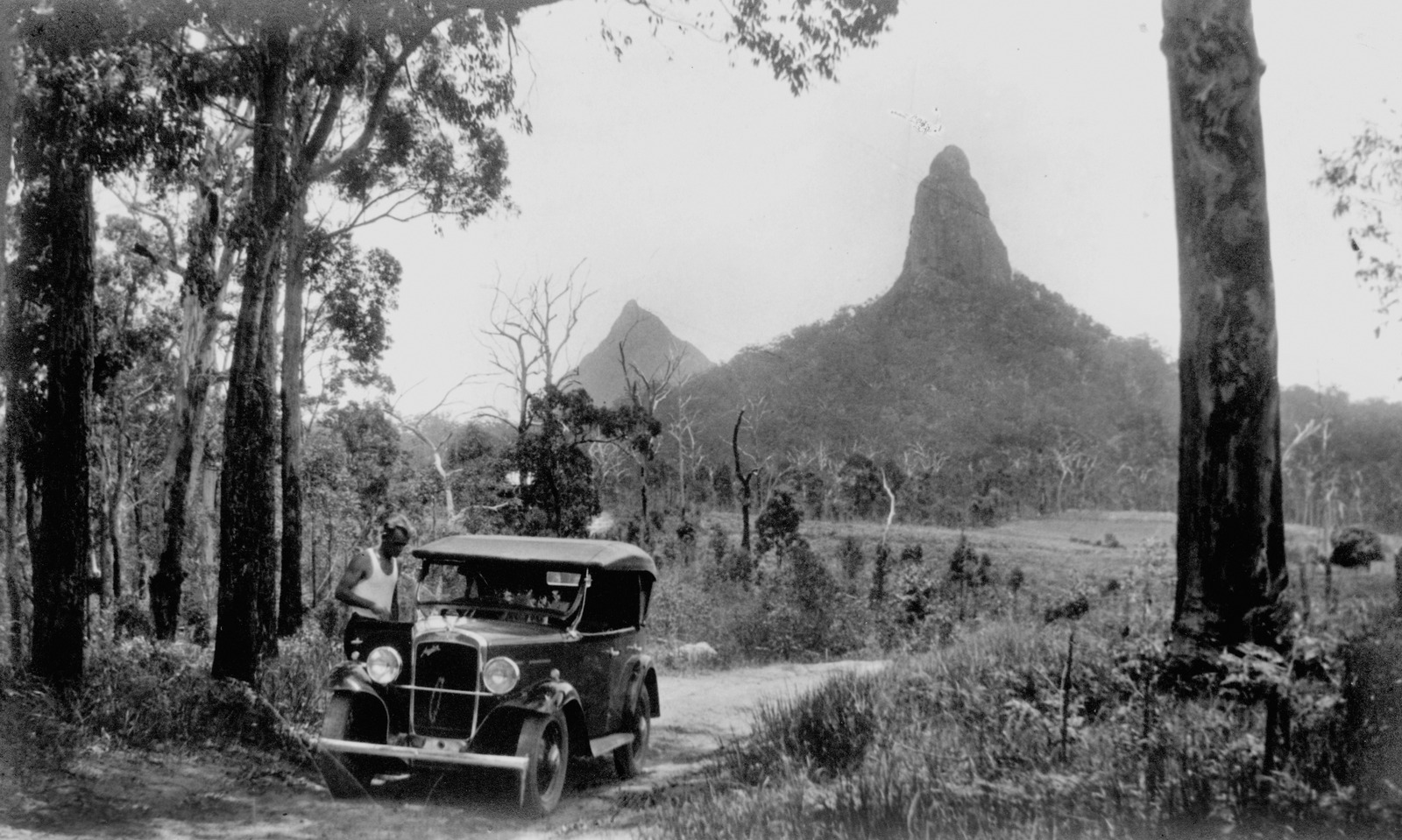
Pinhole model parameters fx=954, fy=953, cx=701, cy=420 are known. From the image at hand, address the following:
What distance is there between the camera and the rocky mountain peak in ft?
367

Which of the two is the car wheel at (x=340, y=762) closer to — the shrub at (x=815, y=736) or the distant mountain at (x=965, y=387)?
the shrub at (x=815, y=736)

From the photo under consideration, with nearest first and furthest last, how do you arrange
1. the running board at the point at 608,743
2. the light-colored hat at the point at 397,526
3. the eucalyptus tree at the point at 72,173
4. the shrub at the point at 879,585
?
the running board at the point at 608,743
the light-colored hat at the point at 397,526
the eucalyptus tree at the point at 72,173
the shrub at the point at 879,585

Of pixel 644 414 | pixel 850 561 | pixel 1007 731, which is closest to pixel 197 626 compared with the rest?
pixel 644 414

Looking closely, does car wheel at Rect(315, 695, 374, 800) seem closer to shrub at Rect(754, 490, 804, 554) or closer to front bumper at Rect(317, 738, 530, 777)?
front bumper at Rect(317, 738, 530, 777)

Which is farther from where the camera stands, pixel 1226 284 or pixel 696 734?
pixel 696 734

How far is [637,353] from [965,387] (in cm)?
3042

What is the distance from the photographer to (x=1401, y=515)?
110 ft

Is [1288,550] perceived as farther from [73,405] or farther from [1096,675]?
[73,405]

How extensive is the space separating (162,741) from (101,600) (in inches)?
618

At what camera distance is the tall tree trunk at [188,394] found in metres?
13.9

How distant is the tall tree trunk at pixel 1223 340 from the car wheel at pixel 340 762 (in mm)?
4525

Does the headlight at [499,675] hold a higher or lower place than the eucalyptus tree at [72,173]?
lower

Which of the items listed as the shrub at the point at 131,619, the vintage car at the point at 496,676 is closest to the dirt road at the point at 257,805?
the vintage car at the point at 496,676

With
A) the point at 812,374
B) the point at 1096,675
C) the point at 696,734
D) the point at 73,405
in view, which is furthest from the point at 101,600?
the point at 812,374
